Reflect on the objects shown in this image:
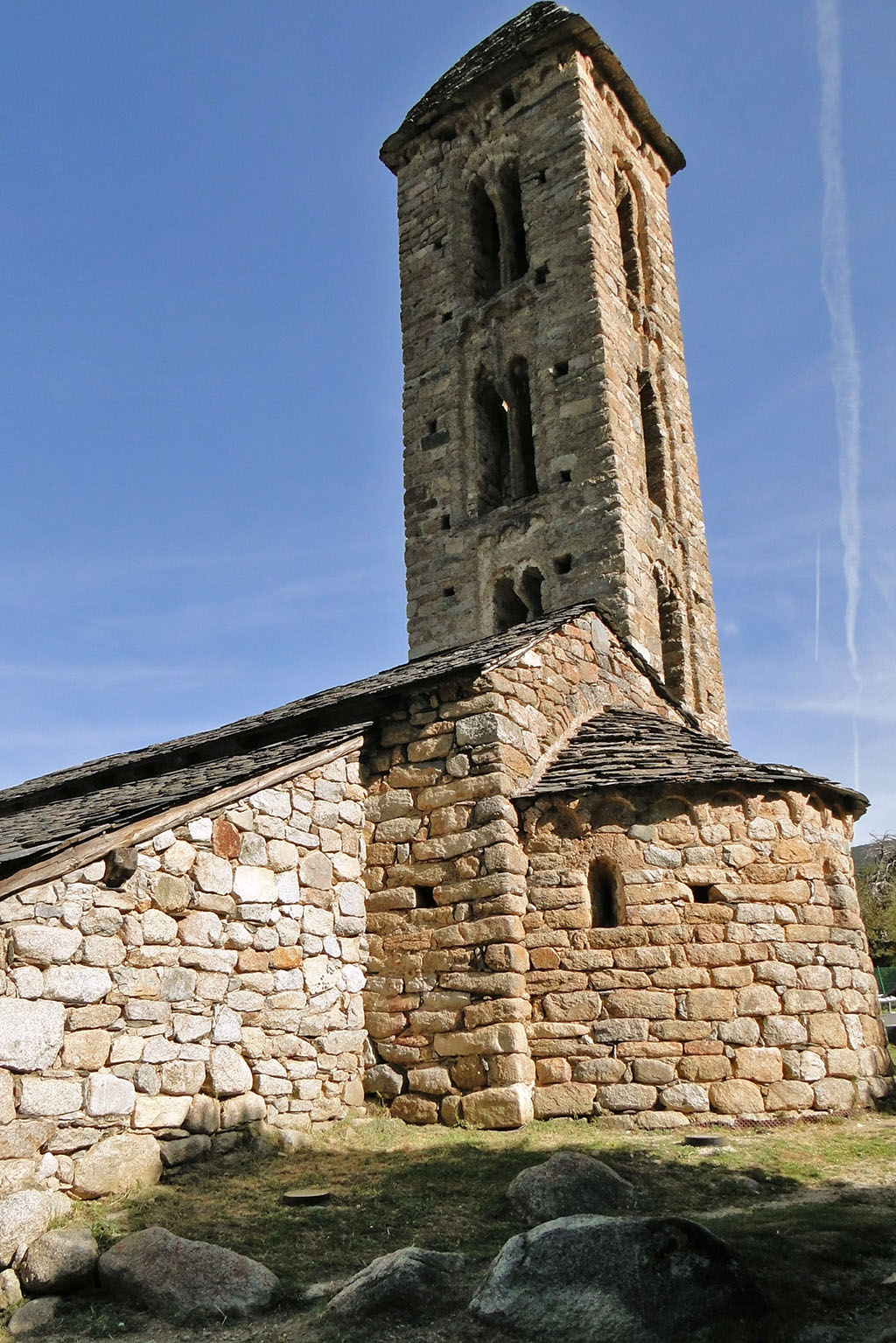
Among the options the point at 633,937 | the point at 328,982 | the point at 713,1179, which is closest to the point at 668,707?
the point at 633,937

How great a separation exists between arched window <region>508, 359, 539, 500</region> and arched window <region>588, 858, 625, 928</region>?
1116 centimetres

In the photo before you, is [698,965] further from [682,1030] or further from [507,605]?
[507,605]

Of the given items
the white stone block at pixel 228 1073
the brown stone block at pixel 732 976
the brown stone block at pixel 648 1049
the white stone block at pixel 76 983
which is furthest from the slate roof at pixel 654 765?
the white stone block at pixel 76 983

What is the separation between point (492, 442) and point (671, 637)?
4782 millimetres

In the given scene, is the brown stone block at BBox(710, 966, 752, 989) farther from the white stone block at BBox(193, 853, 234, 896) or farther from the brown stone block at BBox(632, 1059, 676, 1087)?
the white stone block at BBox(193, 853, 234, 896)

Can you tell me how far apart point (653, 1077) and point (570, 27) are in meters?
18.1

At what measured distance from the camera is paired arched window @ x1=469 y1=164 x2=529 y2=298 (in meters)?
19.8

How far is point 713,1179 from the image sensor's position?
235 inches

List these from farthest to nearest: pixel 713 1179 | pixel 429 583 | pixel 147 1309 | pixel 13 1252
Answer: pixel 429 583
pixel 713 1179
pixel 13 1252
pixel 147 1309

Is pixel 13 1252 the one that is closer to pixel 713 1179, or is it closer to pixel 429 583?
pixel 713 1179

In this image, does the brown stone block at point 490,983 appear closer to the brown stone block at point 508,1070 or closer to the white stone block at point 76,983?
the brown stone block at point 508,1070

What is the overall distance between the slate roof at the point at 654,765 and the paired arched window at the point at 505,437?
9352mm

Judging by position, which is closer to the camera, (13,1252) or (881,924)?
(13,1252)

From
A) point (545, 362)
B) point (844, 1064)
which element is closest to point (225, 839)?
point (844, 1064)
